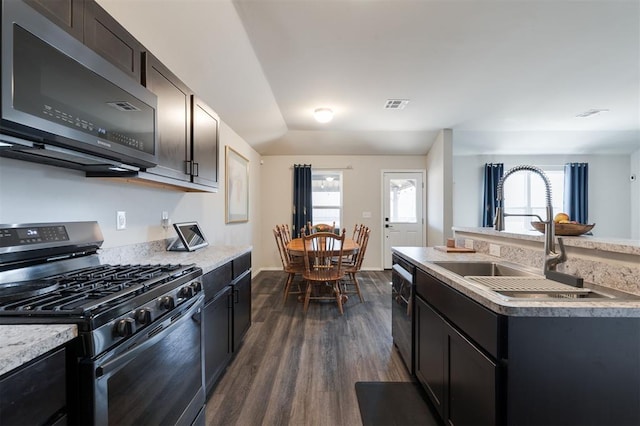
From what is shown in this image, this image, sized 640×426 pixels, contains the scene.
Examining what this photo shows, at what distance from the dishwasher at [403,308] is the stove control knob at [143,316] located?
59.3 inches

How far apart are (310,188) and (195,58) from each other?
3.39 m

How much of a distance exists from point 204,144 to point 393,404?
2.30 m

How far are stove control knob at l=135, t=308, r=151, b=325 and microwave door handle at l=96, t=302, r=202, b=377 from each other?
0.06m

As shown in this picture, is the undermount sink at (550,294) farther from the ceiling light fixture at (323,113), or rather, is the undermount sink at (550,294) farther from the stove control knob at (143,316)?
the ceiling light fixture at (323,113)

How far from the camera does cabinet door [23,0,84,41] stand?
0.92m

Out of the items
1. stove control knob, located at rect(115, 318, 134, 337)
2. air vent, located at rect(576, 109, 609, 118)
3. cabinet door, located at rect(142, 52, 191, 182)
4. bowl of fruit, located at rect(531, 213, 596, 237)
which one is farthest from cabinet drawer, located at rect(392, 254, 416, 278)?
air vent, located at rect(576, 109, 609, 118)

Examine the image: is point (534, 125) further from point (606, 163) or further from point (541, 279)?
point (541, 279)

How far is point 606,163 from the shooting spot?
230 inches

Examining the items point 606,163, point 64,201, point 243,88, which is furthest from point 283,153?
point 606,163

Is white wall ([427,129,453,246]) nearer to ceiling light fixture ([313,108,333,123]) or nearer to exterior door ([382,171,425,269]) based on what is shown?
exterior door ([382,171,425,269])

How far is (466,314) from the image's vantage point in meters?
1.14

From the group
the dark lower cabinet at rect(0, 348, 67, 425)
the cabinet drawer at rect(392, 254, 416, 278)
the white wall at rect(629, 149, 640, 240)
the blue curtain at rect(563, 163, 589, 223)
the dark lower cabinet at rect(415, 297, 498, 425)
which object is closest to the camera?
the dark lower cabinet at rect(0, 348, 67, 425)

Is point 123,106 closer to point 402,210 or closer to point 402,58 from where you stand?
point 402,58

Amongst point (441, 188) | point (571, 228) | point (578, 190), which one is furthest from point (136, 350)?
point (578, 190)
